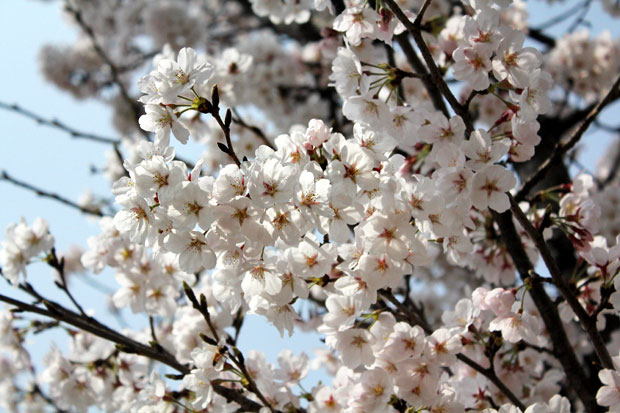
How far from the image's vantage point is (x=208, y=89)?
2.32 meters

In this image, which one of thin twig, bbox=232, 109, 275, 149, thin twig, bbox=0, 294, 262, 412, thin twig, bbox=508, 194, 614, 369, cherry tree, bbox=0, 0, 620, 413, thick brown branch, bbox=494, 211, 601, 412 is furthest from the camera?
thin twig, bbox=232, 109, 275, 149

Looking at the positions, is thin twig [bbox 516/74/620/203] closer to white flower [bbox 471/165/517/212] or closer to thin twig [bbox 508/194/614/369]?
thin twig [bbox 508/194/614/369]

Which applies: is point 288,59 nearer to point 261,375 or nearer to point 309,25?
point 309,25

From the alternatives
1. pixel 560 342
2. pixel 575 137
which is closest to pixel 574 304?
pixel 560 342

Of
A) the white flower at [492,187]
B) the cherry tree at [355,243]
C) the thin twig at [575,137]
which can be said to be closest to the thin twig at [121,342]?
the cherry tree at [355,243]

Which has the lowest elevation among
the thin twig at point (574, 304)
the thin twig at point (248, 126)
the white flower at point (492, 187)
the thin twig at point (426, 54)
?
the thin twig at point (574, 304)

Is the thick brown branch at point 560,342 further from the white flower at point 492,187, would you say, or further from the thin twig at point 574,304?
the white flower at point 492,187

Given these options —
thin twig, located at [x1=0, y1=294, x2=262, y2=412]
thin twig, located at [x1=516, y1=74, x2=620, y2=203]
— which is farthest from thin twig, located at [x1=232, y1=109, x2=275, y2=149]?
thin twig, located at [x1=516, y1=74, x2=620, y2=203]

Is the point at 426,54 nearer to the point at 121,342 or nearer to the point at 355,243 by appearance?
the point at 355,243

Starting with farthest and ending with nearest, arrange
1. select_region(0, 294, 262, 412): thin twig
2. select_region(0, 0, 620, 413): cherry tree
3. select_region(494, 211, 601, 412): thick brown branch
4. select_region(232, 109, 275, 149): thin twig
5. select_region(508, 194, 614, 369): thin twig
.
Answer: select_region(232, 109, 275, 149): thin twig, select_region(494, 211, 601, 412): thick brown branch, select_region(0, 294, 262, 412): thin twig, select_region(508, 194, 614, 369): thin twig, select_region(0, 0, 620, 413): cherry tree

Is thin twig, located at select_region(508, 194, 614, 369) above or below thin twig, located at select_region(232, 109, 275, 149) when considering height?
below

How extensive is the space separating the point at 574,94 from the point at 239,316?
11.8 feet

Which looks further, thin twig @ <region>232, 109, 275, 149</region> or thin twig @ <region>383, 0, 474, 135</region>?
thin twig @ <region>232, 109, 275, 149</region>

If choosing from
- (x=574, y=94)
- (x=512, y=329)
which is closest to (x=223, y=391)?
(x=512, y=329)
